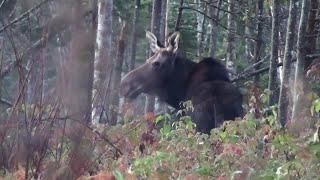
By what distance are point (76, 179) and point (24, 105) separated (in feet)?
2.31

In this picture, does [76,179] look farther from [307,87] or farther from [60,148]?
[307,87]

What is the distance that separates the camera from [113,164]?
6605mm

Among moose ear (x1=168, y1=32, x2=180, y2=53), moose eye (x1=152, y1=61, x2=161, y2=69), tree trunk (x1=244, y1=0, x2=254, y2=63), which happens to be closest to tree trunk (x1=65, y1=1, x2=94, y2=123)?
moose ear (x1=168, y1=32, x2=180, y2=53)

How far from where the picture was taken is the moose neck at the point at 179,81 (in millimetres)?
12812

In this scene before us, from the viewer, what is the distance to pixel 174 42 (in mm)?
12273

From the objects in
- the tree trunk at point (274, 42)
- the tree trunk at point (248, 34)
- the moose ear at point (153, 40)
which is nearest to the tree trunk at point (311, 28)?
the tree trunk at point (274, 42)

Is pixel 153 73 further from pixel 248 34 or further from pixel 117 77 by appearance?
pixel 248 34

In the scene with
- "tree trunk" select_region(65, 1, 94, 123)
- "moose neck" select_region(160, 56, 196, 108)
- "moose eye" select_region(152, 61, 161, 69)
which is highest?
"tree trunk" select_region(65, 1, 94, 123)

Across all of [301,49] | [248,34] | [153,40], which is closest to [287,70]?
[301,49]

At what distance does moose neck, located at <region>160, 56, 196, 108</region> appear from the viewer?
12.8 metres

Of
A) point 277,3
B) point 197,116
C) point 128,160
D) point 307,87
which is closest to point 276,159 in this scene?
point 128,160

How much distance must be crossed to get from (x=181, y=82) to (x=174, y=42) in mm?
870

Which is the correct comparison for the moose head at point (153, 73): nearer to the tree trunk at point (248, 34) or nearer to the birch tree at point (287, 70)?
the birch tree at point (287, 70)

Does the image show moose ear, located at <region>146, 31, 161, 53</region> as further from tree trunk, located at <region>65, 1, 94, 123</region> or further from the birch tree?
tree trunk, located at <region>65, 1, 94, 123</region>
